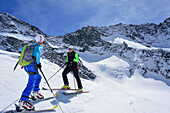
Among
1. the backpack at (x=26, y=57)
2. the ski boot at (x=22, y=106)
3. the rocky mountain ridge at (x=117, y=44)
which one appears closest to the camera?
the ski boot at (x=22, y=106)

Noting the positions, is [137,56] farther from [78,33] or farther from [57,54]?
[78,33]

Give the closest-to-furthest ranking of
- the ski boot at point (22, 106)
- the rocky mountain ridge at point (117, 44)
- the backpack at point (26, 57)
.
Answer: the ski boot at point (22, 106) → the backpack at point (26, 57) → the rocky mountain ridge at point (117, 44)

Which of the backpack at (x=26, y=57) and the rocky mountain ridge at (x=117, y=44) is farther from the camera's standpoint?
the rocky mountain ridge at (x=117, y=44)

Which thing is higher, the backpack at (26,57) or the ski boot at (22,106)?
the backpack at (26,57)

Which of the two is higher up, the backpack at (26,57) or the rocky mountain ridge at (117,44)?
the rocky mountain ridge at (117,44)

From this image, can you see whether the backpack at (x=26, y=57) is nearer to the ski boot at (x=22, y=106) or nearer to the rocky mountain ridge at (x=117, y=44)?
the ski boot at (x=22, y=106)

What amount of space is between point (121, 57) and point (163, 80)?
899 cm

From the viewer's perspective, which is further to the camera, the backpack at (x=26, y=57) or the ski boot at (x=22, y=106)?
the backpack at (x=26, y=57)

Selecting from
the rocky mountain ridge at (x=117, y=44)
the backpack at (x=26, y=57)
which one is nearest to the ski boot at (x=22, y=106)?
the backpack at (x=26, y=57)

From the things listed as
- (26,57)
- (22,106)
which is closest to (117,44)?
(26,57)

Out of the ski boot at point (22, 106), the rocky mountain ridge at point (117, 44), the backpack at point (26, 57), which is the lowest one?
the ski boot at point (22, 106)

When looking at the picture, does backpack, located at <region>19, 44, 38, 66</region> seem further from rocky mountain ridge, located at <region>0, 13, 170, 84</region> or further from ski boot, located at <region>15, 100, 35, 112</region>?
rocky mountain ridge, located at <region>0, 13, 170, 84</region>

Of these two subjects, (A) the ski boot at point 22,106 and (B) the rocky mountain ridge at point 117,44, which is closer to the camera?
(A) the ski boot at point 22,106

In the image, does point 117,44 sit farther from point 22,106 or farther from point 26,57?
Answer: point 22,106
